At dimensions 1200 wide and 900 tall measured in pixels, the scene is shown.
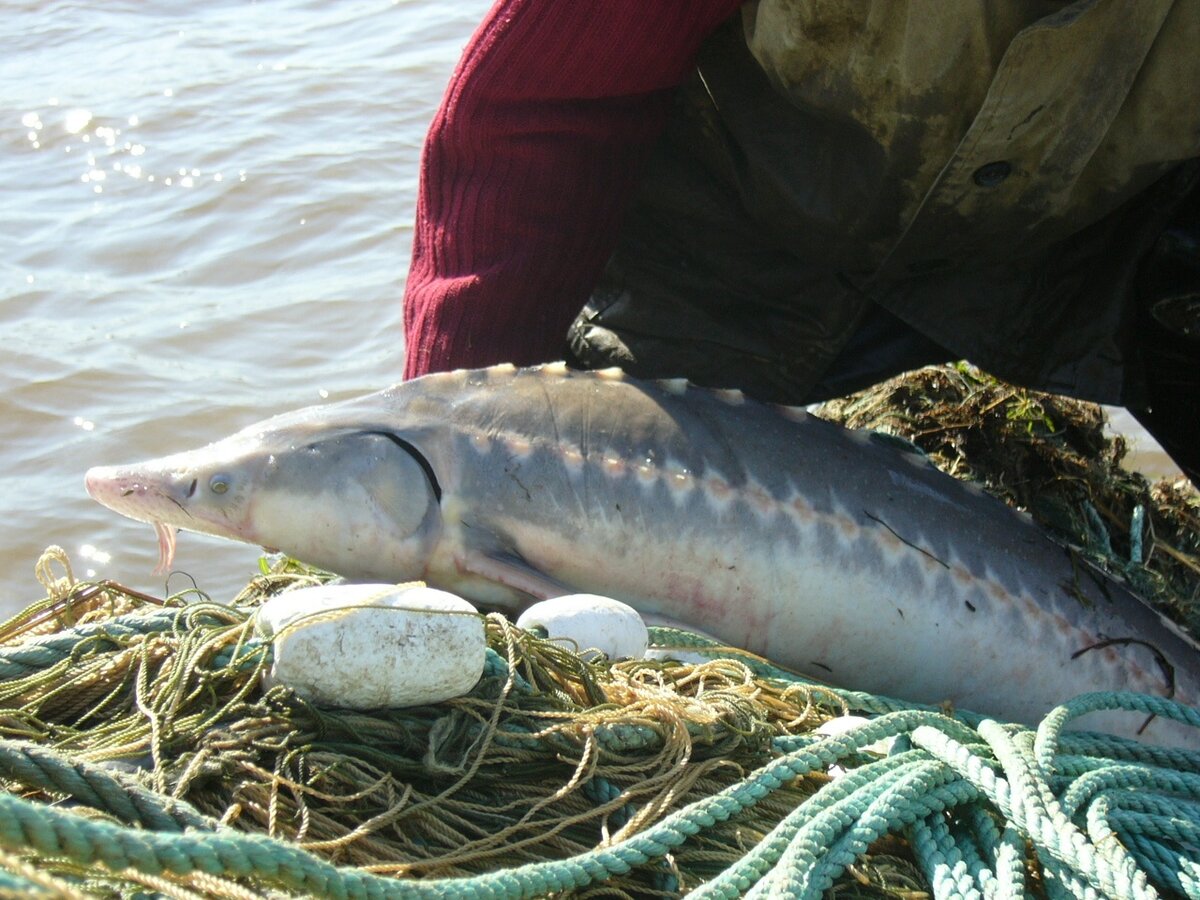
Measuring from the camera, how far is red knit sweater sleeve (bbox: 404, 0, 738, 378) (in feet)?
8.73

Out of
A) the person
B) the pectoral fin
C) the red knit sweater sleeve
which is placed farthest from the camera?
the red knit sweater sleeve

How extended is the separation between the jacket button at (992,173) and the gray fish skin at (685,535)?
577mm

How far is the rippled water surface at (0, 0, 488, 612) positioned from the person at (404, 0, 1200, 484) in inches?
49.8

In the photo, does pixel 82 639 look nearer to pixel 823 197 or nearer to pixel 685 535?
pixel 685 535

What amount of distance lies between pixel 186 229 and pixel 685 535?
391 centimetres

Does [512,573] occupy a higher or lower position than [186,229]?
higher

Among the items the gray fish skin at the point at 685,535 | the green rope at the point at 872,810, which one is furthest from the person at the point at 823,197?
the green rope at the point at 872,810

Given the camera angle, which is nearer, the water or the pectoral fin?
the pectoral fin

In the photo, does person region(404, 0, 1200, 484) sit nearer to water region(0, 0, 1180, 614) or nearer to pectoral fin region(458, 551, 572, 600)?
pectoral fin region(458, 551, 572, 600)

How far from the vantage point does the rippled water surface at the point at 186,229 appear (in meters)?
4.16

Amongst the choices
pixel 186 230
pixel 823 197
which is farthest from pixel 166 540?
pixel 186 230

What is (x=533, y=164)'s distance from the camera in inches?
112

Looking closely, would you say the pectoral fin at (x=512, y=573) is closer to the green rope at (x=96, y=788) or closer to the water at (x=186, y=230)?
the green rope at (x=96, y=788)

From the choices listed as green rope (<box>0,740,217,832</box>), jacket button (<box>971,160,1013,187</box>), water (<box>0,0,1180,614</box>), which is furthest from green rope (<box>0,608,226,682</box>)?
water (<box>0,0,1180,614</box>)
